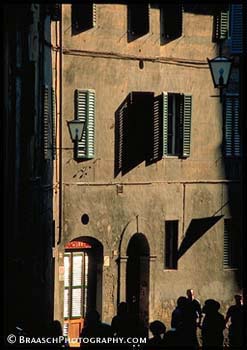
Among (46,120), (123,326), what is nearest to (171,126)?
(46,120)

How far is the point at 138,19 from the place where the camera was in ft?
99.6

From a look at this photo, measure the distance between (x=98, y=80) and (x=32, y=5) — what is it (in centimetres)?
472

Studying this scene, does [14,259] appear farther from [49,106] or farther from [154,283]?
[154,283]

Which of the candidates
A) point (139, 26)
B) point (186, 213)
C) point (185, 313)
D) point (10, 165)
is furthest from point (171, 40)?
point (185, 313)

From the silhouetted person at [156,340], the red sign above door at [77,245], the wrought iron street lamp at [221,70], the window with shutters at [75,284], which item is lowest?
the silhouetted person at [156,340]

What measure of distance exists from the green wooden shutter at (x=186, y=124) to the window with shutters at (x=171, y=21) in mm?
1598

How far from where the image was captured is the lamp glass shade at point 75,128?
86.0ft

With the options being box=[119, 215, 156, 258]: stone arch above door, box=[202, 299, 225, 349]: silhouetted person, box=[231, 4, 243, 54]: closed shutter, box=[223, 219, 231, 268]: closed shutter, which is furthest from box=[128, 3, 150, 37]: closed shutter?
box=[202, 299, 225, 349]: silhouetted person

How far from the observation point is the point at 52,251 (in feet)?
90.9

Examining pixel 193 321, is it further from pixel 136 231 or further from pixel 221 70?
pixel 136 231

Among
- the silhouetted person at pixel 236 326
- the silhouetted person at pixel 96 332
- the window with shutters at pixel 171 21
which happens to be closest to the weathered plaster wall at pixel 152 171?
the window with shutters at pixel 171 21

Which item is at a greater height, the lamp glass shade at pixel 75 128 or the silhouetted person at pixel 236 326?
the lamp glass shade at pixel 75 128

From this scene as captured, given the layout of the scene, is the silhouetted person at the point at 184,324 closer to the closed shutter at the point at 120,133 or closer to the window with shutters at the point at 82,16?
the closed shutter at the point at 120,133

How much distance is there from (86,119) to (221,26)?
5.32 metres
